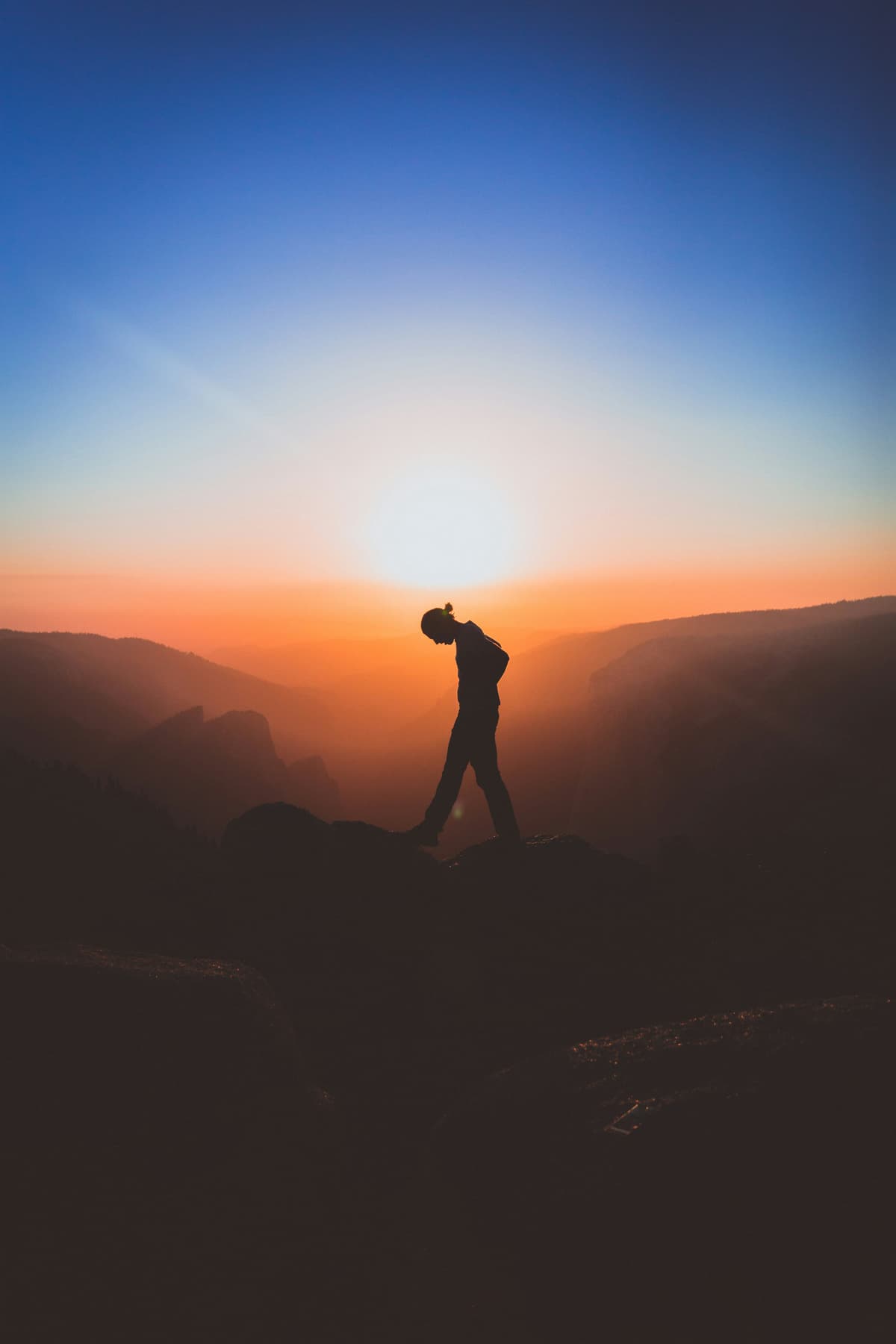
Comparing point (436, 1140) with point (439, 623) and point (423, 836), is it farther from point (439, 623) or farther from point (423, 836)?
point (439, 623)

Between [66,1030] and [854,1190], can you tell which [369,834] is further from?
[854,1190]

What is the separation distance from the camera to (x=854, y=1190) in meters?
2.51

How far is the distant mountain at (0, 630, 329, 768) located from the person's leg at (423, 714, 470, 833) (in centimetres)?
3326

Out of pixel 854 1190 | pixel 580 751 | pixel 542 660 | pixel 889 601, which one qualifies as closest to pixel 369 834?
pixel 854 1190

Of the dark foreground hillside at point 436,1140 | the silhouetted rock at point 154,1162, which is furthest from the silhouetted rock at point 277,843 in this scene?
the silhouetted rock at point 154,1162

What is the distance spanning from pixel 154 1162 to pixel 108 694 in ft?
206

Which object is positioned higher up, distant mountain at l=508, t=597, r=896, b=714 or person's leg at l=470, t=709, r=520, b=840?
distant mountain at l=508, t=597, r=896, b=714

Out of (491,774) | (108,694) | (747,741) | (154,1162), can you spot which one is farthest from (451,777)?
(108,694)

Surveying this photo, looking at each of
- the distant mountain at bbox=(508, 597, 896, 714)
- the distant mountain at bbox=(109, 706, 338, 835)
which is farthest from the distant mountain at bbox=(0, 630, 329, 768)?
the distant mountain at bbox=(508, 597, 896, 714)

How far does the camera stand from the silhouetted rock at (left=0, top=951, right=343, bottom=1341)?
2.80 meters

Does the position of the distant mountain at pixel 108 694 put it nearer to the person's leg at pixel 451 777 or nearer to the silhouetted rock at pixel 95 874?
the silhouetted rock at pixel 95 874

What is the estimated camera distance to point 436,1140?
390 centimetres

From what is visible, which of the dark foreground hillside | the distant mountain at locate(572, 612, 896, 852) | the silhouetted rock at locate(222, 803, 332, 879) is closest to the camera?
the dark foreground hillside

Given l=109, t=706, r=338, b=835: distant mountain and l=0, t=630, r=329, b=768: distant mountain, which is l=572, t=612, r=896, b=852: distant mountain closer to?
l=109, t=706, r=338, b=835: distant mountain
